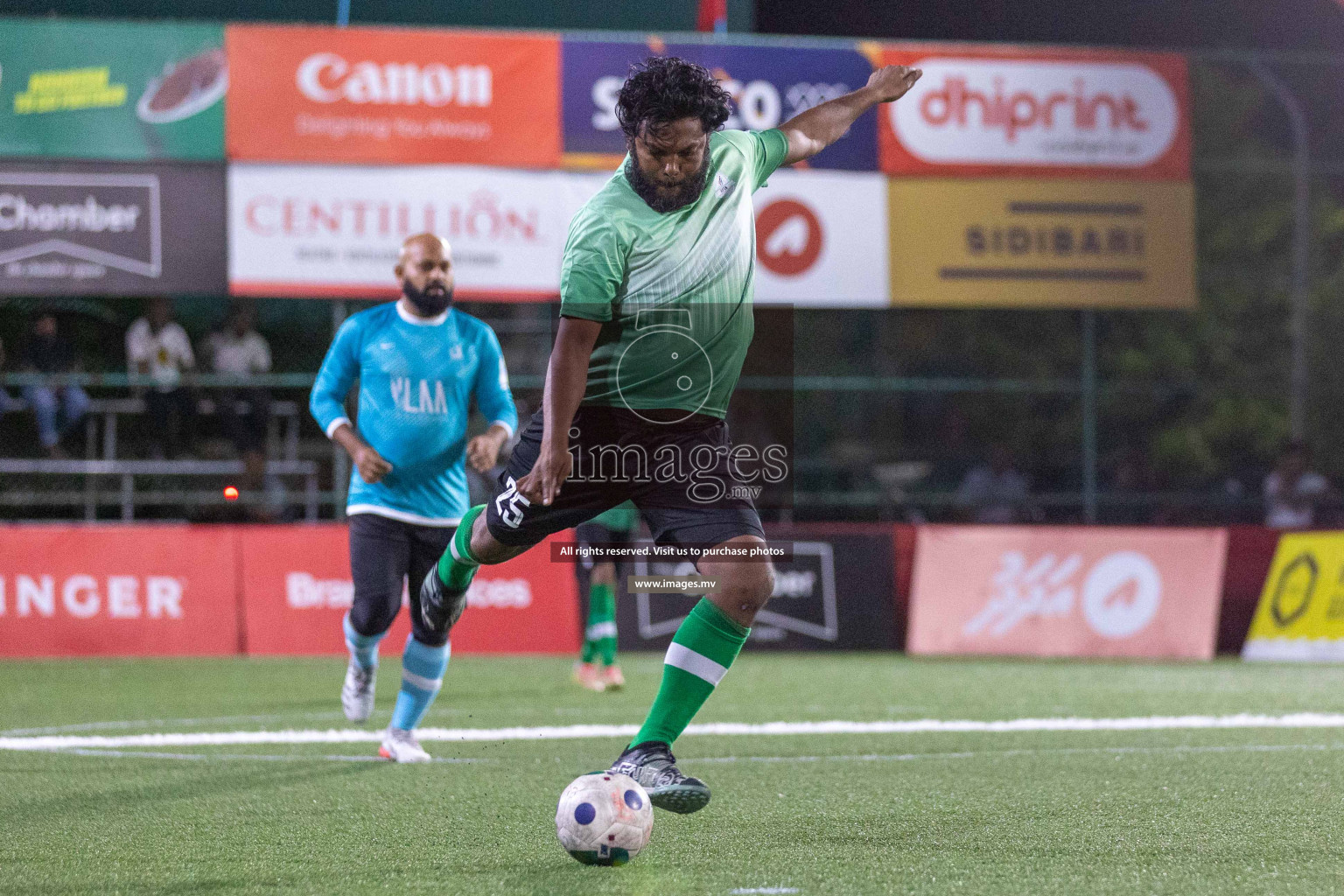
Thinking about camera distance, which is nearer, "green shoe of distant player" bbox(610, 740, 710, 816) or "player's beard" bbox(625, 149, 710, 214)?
"green shoe of distant player" bbox(610, 740, 710, 816)

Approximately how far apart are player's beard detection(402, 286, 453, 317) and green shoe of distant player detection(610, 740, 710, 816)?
304cm

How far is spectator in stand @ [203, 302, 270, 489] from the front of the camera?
16.0 meters

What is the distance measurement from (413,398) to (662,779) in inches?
122

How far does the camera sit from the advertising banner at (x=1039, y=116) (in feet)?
55.0

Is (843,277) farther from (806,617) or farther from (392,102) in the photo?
(392,102)

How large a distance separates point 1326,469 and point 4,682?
2352 cm

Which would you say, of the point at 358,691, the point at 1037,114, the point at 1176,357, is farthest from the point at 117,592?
the point at 1176,357

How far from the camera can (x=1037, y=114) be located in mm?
16906

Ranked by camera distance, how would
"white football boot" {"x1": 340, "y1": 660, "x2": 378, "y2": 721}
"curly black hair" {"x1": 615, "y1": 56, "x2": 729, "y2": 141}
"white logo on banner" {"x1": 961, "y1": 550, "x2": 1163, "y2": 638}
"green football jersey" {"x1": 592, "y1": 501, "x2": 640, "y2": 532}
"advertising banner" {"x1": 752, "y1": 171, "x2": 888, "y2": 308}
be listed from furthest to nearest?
"advertising banner" {"x1": 752, "y1": 171, "x2": 888, "y2": 308}
"white logo on banner" {"x1": 961, "y1": 550, "x2": 1163, "y2": 638}
"green football jersey" {"x1": 592, "y1": 501, "x2": 640, "y2": 532}
"white football boot" {"x1": 340, "y1": 660, "x2": 378, "y2": 721}
"curly black hair" {"x1": 615, "y1": 56, "x2": 729, "y2": 141}

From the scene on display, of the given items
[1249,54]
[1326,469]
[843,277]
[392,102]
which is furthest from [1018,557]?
[1326,469]

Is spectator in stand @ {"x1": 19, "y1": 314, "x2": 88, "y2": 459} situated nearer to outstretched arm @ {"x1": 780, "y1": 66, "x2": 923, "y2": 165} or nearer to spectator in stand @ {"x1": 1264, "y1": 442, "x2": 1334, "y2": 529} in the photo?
outstretched arm @ {"x1": 780, "y1": 66, "x2": 923, "y2": 165}

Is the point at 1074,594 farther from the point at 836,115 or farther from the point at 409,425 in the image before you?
the point at 836,115

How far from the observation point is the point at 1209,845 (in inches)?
188

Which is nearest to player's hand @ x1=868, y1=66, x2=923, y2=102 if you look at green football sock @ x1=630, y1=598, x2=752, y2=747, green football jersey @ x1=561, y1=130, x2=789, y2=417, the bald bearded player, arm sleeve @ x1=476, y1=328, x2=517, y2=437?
green football jersey @ x1=561, y1=130, x2=789, y2=417
